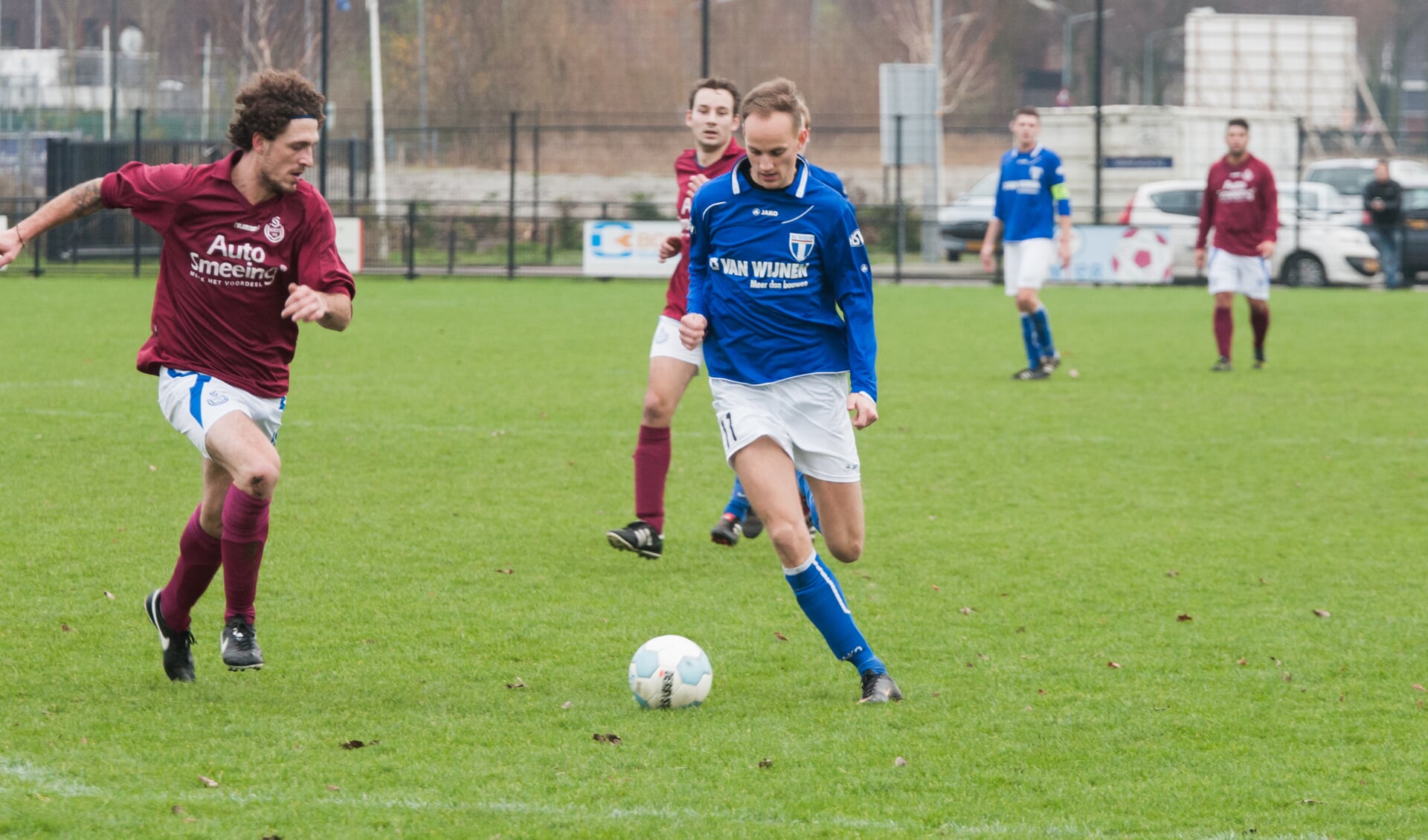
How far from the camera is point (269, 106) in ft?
15.4

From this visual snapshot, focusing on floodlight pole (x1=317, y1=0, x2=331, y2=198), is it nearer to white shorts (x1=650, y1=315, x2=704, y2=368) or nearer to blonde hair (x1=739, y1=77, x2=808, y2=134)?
white shorts (x1=650, y1=315, x2=704, y2=368)

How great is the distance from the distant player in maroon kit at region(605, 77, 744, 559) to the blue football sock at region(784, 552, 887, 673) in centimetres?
213

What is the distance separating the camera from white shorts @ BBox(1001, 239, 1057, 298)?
45.2ft

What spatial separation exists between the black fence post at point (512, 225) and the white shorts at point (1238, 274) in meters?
14.4

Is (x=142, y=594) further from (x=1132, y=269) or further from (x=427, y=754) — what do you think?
(x=1132, y=269)

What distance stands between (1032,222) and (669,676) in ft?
32.7

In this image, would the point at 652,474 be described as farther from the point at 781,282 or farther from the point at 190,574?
the point at 190,574

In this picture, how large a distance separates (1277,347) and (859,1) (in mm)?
34122

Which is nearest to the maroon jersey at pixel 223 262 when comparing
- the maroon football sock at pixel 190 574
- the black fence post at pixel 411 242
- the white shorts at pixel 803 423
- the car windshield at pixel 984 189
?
the maroon football sock at pixel 190 574

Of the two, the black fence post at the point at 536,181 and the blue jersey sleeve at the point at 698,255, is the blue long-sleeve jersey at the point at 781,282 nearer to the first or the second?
the blue jersey sleeve at the point at 698,255

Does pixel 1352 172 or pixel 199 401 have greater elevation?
pixel 1352 172

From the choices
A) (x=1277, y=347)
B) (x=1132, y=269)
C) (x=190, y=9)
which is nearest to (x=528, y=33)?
(x=190, y=9)

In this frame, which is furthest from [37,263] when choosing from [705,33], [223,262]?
[223,262]

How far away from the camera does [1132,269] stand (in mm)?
25188
